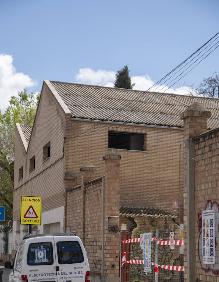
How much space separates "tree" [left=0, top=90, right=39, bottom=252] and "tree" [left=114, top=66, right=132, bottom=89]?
11.1 m

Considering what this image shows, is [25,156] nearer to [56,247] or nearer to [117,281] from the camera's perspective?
[117,281]

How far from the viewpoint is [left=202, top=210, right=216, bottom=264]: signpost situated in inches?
448

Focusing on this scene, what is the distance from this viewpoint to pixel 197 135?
1262cm

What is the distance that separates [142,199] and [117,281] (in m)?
8.13

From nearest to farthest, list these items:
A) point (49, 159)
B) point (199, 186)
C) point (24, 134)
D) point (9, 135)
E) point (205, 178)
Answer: point (205, 178), point (199, 186), point (49, 159), point (24, 134), point (9, 135)

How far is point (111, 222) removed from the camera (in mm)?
18781

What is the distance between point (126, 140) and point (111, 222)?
31.5 ft

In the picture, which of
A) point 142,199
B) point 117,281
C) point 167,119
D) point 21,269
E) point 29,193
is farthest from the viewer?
point 29,193

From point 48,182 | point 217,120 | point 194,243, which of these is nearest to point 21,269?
point 194,243

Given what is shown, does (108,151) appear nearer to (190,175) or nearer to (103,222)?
(103,222)

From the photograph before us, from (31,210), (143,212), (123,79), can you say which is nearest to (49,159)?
(143,212)

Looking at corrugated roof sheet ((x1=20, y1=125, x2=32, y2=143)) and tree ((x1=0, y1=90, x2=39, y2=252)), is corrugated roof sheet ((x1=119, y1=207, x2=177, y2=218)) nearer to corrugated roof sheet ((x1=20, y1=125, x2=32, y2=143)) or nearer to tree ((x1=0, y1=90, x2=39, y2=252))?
corrugated roof sheet ((x1=20, y1=125, x2=32, y2=143))

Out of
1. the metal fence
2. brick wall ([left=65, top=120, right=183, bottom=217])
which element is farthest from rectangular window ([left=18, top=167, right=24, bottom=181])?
the metal fence

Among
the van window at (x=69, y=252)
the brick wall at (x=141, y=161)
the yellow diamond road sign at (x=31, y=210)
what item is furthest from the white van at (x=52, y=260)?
the brick wall at (x=141, y=161)
